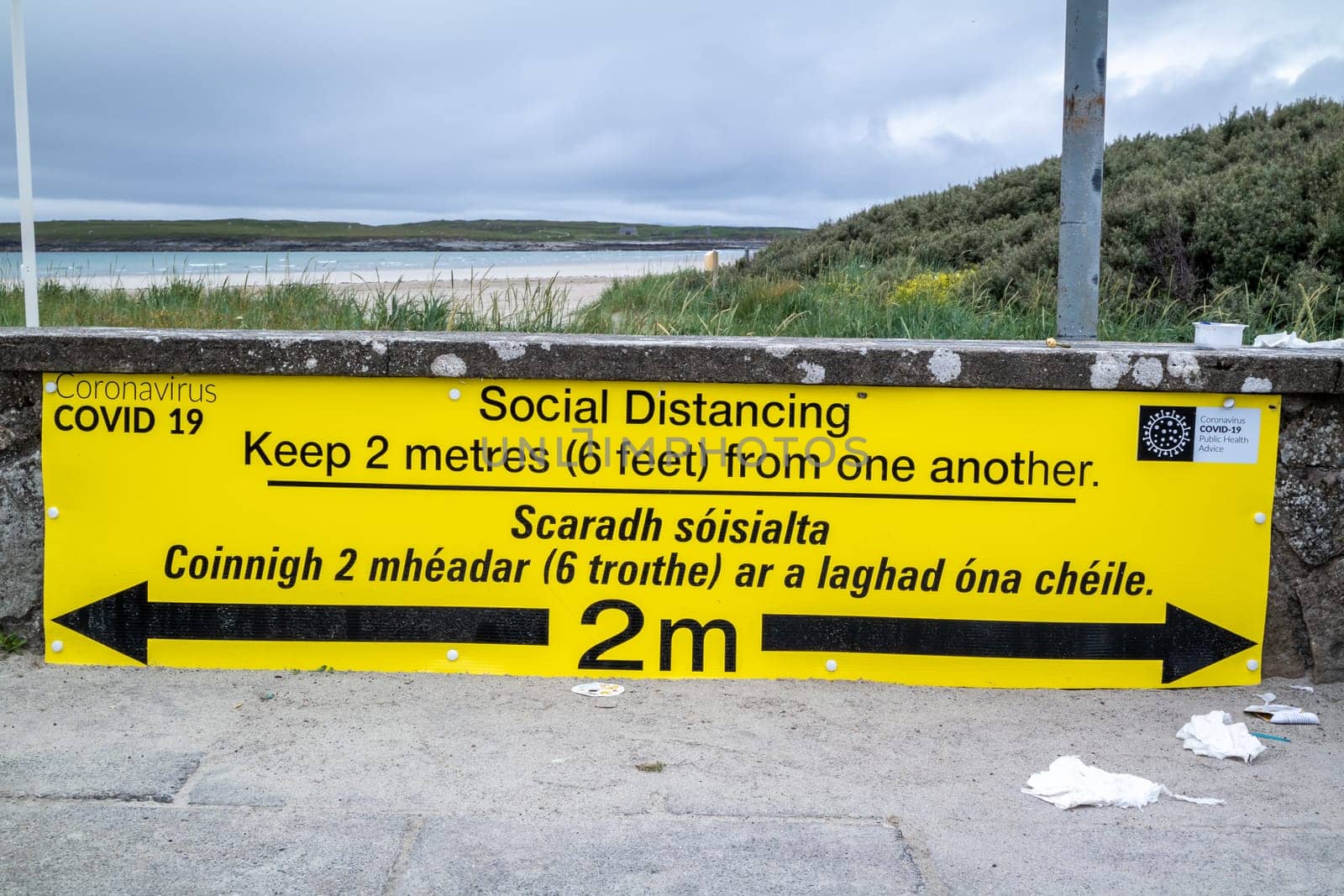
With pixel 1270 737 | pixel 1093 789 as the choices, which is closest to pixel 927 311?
pixel 1270 737

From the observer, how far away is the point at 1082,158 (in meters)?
4.57

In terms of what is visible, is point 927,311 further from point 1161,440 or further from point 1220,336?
point 1161,440

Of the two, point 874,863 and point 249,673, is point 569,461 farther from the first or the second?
point 874,863

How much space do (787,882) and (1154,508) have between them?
2068 millimetres

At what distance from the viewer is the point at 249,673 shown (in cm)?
408

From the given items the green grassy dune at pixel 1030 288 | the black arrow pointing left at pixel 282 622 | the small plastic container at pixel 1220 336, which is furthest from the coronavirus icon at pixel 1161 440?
the green grassy dune at pixel 1030 288

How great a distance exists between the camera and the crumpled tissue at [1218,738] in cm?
354

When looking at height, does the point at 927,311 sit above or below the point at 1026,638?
above

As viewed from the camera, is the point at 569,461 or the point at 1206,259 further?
the point at 1206,259

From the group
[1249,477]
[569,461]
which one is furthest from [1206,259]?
[569,461]

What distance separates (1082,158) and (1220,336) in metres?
0.90

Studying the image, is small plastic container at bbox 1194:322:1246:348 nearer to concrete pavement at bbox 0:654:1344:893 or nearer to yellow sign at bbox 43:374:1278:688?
yellow sign at bbox 43:374:1278:688

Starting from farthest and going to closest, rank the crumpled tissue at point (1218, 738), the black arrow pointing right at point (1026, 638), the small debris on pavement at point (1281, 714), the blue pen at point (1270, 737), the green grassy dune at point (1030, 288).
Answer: the green grassy dune at point (1030, 288) → the black arrow pointing right at point (1026, 638) → the small debris on pavement at point (1281, 714) → the blue pen at point (1270, 737) → the crumpled tissue at point (1218, 738)

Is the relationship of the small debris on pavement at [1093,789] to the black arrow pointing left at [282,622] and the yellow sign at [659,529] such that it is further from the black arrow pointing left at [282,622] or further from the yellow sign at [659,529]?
the black arrow pointing left at [282,622]
